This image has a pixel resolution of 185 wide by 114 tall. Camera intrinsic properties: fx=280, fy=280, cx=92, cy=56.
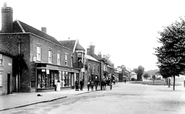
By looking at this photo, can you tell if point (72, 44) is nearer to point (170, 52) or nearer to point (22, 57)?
point (22, 57)

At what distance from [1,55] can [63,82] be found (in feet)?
46.3

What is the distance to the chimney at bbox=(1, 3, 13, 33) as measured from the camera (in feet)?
100

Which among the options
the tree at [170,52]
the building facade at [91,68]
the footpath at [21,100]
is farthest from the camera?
the building facade at [91,68]

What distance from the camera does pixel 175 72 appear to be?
120 ft

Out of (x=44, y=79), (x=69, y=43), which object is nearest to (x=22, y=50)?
(x=44, y=79)

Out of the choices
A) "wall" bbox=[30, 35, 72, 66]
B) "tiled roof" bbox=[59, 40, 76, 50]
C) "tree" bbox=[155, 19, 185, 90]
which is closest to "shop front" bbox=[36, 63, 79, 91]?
"wall" bbox=[30, 35, 72, 66]

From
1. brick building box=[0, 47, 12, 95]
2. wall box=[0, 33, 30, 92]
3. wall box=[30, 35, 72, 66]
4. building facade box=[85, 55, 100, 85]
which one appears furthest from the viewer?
building facade box=[85, 55, 100, 85]

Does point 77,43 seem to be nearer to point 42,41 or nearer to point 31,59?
point 42,41

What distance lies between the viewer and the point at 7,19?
102 feet

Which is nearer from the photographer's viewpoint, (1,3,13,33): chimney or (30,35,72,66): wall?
(30,35,72,66): wall

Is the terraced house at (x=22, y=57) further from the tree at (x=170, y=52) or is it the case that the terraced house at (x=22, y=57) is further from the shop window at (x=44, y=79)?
the tree at (x=170, y=52)

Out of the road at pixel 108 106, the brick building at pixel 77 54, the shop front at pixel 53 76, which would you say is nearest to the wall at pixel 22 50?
the shop front at pixel 53 76

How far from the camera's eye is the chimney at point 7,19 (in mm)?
30531

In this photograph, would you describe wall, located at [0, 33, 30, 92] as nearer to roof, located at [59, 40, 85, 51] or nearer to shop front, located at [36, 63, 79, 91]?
shop front, located at [36, 63, 79, 91]
